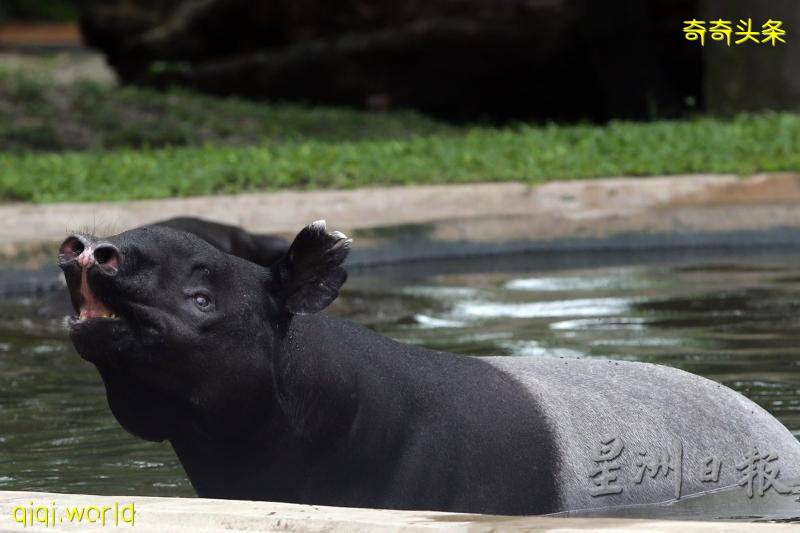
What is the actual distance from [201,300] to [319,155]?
8835mm

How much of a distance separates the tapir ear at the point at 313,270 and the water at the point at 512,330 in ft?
4.46

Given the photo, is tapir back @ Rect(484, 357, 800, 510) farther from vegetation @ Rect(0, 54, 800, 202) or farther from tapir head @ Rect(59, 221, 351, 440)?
vegetation @ Rect(0, 54, 800, 202)

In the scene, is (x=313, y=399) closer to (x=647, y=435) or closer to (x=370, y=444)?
(x=370, y=444)

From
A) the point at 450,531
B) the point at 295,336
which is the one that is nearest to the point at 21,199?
the point at 295,336

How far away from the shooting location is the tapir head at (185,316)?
3881mm

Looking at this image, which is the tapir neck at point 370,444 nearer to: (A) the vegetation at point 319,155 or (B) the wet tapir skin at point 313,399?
(B) the wet tapir skin at point 313,399

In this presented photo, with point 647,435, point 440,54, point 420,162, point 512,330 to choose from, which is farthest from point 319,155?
point 647,435

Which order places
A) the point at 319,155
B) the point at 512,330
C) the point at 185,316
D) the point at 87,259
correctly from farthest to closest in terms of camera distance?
the point at 319,155, the point at 512,330, the point at 185,316, the point at 87,259

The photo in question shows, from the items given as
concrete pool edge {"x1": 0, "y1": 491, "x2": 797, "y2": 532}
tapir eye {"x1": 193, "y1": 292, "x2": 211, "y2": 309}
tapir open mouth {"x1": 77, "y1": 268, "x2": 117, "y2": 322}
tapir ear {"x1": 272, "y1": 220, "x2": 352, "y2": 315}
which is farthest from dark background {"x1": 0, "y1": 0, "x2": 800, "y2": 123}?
concrete pool edge {"x1": 0, "y1": 491, "x2": 797, "y2": 532}

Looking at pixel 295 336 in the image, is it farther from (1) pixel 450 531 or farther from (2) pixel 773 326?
(2) pixel 773 326

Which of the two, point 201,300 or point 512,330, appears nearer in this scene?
point 201,300

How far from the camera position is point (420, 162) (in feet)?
40.3

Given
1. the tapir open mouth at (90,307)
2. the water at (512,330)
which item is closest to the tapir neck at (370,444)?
the tapir open mouth at (90,307)

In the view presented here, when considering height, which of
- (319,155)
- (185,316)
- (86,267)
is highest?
(86,267)
